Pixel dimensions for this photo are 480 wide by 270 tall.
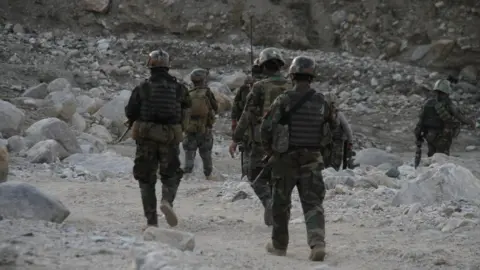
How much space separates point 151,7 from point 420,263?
65.2 feet

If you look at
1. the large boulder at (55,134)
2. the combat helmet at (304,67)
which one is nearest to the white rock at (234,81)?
the large boulder at (55,134)

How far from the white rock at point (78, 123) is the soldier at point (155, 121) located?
7394 millimetres

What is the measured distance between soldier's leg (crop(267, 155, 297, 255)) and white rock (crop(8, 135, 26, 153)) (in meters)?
6.47

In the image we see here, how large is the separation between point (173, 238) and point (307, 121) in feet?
3.62

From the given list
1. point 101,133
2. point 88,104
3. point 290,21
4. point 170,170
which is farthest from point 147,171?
point 290,21

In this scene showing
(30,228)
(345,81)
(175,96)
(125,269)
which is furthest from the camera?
(345,81)

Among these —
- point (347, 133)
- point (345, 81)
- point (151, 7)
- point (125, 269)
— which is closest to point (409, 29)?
point (345, 81)

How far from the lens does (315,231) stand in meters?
5.54

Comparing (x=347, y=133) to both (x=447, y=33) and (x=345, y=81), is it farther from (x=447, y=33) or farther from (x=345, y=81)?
(x=447, y=33)

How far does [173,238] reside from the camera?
5383 millimetres

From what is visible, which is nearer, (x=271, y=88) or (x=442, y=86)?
(x=271, y=88)

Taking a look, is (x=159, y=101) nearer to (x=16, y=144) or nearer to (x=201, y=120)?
(x=201, y=120)

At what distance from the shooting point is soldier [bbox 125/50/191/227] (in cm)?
645

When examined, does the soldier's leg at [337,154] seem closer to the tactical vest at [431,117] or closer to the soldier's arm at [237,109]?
the tactical vest at [431,117]
